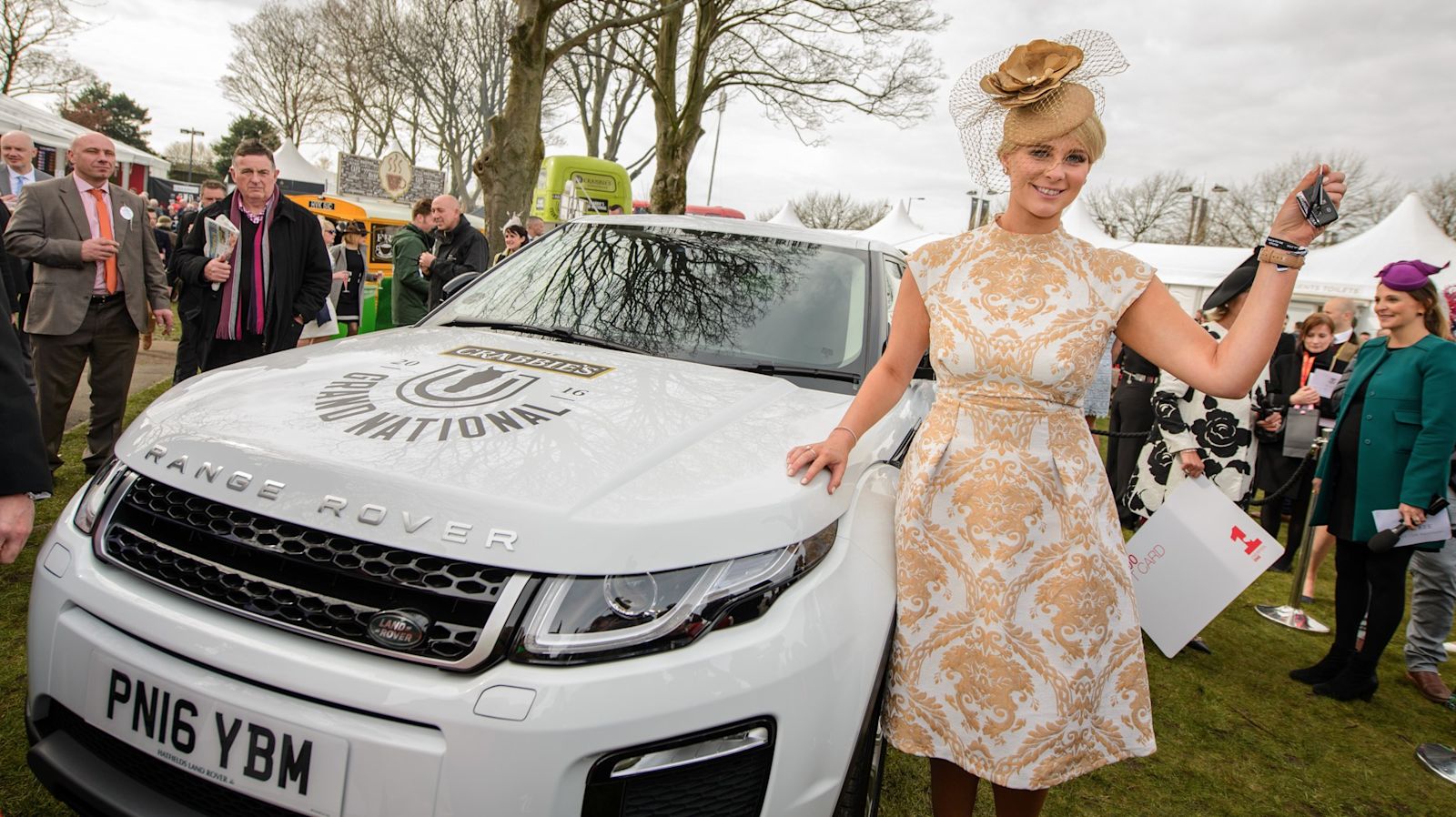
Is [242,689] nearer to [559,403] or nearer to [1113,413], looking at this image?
[559,403]

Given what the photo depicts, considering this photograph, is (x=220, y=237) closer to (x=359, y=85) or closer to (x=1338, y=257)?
(x=1338, y=257)

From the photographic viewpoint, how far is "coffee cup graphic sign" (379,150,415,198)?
16797 mm

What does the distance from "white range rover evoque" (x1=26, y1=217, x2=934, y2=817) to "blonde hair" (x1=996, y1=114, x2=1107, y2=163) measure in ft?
2.58

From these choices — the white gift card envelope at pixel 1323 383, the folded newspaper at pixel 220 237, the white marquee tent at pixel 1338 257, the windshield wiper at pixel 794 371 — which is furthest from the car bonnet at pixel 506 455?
the white marquee tent at pixel 1338 257

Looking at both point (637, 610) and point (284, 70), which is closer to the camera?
point (637, 610)

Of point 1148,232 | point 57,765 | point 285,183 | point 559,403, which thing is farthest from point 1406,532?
point 1148,232

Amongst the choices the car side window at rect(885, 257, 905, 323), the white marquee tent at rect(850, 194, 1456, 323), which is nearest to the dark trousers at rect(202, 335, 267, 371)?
the car side window at rect(885, 257, 905, 323)

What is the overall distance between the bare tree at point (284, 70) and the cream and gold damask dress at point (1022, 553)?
3766 cm

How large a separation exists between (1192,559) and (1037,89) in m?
2.62

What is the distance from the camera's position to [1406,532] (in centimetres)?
340

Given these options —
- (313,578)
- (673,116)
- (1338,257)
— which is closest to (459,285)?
(313,578)

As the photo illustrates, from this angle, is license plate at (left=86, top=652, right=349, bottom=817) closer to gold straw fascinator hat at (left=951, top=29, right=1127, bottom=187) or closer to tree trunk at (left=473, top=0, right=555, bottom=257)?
gold straw fascinator hat at (left=951, top=29, right=1127, bottom=187)

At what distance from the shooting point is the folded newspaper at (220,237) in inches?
154

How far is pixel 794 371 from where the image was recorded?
7.65 ft
